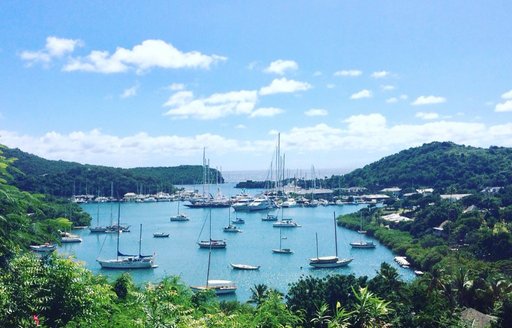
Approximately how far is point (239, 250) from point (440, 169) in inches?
2712

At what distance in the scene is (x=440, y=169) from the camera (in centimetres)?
10462

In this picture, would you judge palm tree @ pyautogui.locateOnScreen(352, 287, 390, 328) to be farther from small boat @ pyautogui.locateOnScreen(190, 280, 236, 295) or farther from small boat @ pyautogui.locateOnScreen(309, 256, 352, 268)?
small boat @ pyautogui.locateOnScreen(309, 256, 352, 268)

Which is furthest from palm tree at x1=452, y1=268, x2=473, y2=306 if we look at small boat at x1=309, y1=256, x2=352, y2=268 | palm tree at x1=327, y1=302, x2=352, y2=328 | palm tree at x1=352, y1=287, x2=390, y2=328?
small boat at x1=309, y1=256, x2=352, y2=268

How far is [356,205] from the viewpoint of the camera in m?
93.4

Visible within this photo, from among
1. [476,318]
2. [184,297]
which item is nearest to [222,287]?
[476,318]

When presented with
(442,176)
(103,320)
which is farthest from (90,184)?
(103,320)

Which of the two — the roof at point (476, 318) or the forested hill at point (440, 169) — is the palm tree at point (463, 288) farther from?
the forested hill at point (440, 169)

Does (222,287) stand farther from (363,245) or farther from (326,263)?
(363,245)

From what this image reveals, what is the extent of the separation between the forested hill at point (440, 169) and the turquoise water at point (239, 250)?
31448 millimetres

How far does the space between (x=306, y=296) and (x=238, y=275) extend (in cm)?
1823

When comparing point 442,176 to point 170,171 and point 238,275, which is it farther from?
point 170,171

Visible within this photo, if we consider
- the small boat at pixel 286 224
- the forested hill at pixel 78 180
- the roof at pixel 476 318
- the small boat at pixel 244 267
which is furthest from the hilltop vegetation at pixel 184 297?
→ the forested hill at pixel 78 180

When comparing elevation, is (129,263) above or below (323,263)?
below

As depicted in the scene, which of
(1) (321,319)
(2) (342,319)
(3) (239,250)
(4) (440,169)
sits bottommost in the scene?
(3) (239,250)
